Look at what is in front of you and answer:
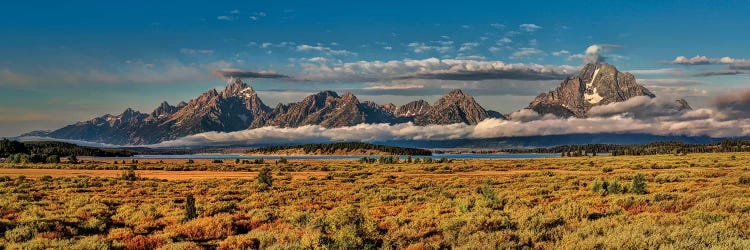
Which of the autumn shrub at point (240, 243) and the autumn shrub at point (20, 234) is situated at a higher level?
the autumn shrub at point (20, 234)

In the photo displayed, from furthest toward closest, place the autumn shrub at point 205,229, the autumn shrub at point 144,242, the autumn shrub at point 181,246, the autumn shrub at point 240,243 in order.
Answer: the autumn shrub at point 205,229 < the autumn shrub at point 144,242 < the autumn shrub at point 240,243 < the autumn shrub at point 181,246

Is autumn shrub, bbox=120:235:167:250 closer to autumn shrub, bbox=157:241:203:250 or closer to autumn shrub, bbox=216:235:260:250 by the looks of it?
autumn shrub, bbox=157:241:203:250

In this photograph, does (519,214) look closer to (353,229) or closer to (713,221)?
(713,221)

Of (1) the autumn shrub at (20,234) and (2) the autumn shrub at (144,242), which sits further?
(1) the autumn shrub at (20,234)

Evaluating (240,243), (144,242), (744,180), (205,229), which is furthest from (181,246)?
(744,180)

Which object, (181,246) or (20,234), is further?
(20,234)

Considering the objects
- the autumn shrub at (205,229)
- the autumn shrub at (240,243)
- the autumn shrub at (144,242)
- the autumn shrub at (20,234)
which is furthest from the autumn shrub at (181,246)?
the autumn shrub at (20,234)

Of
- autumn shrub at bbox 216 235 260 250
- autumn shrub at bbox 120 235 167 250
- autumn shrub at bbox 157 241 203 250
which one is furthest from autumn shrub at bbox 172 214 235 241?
autumn shrub at bbox 157 241 203 250

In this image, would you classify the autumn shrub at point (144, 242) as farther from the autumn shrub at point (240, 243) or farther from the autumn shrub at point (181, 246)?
the autumn shrub at point (240, 243)

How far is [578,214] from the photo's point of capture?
66.3 feet

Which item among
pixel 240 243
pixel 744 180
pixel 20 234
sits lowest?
pixel 744 180

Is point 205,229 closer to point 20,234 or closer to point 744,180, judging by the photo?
point 20,234

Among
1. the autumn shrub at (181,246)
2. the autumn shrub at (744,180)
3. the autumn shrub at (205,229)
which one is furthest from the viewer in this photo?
the autumn shrub at (744,180)

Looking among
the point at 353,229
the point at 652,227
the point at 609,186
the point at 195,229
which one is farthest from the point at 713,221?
the point at 195,229
